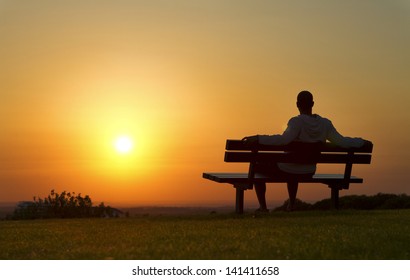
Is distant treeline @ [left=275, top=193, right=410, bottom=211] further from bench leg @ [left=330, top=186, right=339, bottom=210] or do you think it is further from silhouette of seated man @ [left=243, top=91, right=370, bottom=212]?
silhouette of seated man @ [left=243, top=91, right=370, bottom=212]

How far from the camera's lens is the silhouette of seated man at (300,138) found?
40.9 ft

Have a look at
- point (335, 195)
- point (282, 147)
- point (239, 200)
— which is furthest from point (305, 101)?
point (335, 195)

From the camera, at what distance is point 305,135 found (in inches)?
498

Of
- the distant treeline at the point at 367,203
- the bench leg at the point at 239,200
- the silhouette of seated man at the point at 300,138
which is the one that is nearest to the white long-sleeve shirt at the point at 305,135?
the silhouette of seated man at the point at 300,138

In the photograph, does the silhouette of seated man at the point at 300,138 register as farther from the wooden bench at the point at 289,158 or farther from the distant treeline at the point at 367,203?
the distant treeline at the point at 367,203

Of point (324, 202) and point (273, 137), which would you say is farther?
point (324, 202)

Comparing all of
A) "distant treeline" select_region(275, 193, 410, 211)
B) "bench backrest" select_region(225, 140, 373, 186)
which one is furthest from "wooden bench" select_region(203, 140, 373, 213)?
"distant treeline" select_region(275, 193, 410, 211)

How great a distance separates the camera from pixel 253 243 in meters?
8.30

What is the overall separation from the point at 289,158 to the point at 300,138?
412mm

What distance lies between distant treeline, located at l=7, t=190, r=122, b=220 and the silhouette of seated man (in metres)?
5.26

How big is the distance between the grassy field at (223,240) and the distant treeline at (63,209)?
214 inches
